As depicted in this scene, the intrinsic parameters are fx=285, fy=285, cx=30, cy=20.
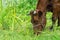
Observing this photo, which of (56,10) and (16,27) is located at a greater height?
(56,10)

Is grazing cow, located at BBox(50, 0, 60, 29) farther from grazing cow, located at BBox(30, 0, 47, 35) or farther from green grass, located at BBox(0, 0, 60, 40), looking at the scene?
grazing cow, located at BBox(30, 0, 47, 35)

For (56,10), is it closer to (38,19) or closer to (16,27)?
(38,19)

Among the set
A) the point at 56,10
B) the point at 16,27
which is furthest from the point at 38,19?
the point at 56,10

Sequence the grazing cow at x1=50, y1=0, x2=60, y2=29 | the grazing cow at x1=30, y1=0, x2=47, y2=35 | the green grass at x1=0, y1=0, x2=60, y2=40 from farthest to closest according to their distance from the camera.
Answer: the grazing cow at x1=50, y1=0, x2=60, y2=29 → the grazing cow at x1=30, y1=0, x2=47, y2=35 → the green grass at x1=0, y1=0, x2=60, y2=40

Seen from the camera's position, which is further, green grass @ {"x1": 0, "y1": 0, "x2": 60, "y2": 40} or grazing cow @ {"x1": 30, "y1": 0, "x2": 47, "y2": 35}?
grazing cow @ {"x1": 30, "y1": 0, "x2": 47, "y2": 35}

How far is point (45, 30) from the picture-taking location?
6.22 m

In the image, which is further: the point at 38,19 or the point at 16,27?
the point at 16,27

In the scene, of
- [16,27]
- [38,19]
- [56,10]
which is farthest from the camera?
[56,10]

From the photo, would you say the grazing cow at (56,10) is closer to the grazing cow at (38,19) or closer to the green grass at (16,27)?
the green grass at (16,27)

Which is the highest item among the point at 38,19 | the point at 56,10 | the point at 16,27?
the point at 56,10

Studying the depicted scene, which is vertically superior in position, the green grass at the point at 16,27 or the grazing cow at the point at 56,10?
the grazing cow at the point at 56,10

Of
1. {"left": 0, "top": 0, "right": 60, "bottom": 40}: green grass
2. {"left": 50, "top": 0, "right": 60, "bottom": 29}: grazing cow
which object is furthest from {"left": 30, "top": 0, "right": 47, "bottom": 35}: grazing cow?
{"left": 50, "top": 0, "right": 60, "bottom": 29}: grazing cow

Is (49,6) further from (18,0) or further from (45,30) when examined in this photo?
(18,0)

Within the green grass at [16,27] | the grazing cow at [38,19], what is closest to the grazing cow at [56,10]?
the green grass at [16,27]
